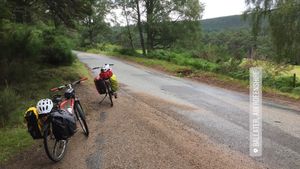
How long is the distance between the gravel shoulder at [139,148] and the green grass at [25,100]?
1.19 ft

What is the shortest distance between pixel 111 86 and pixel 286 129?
5.42 meters

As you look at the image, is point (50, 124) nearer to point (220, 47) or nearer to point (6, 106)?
point (6, 106)

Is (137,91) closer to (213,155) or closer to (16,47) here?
(16,47)

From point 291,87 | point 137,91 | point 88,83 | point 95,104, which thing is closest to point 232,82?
point 291,87

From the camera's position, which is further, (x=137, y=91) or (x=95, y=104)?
(x=137, y=91)

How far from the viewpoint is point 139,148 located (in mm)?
6492

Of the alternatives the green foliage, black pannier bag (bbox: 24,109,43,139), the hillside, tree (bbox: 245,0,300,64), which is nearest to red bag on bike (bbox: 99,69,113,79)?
black pannier bag (bbox: 24,109,43,139)

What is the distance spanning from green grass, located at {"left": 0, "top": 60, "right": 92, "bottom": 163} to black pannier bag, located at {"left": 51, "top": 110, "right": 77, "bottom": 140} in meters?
1.46

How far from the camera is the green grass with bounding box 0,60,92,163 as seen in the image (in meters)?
7.05

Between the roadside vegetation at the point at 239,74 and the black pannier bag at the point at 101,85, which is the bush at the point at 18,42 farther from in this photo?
the roadside vegetation at the point at 239,74

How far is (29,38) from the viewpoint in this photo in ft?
48.7

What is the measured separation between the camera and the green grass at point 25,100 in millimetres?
7055

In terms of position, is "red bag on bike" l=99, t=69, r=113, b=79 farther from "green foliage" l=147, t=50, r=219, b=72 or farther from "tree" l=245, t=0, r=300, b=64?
"tree" l=245, t=0, r=300, b=64

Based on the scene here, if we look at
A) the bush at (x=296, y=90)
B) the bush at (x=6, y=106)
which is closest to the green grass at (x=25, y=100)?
the bush at (x=6, y=106)
